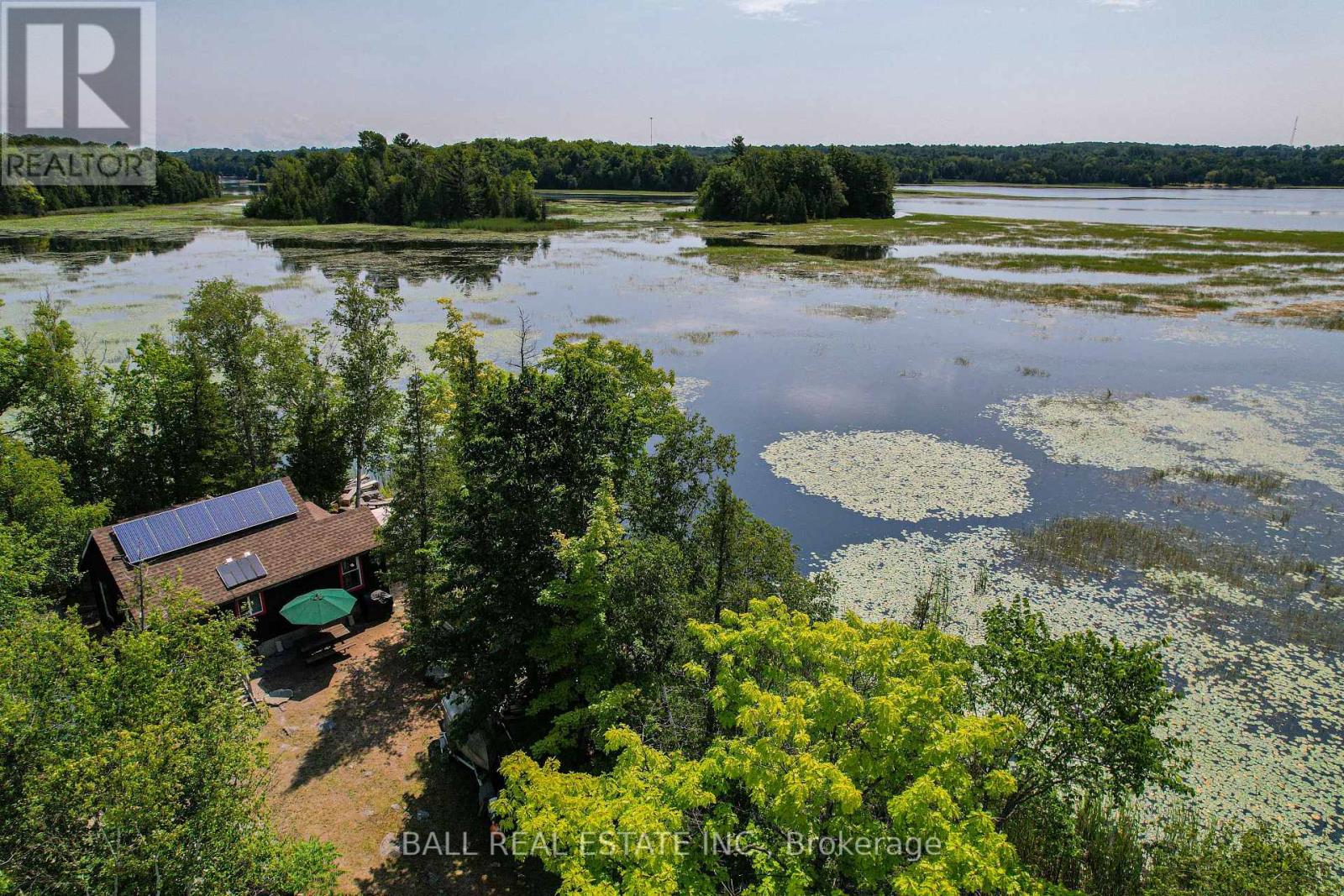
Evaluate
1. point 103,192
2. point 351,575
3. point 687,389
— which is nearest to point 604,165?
point 103,192

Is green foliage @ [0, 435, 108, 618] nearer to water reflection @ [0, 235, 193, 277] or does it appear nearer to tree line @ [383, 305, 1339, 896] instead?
tree line @ [383, 305, 1339, 896]

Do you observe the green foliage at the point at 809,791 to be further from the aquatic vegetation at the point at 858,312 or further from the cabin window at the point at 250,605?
the aquatic vegetation at the point at 858,312

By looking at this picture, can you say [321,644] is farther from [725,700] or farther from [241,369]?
[725,700]

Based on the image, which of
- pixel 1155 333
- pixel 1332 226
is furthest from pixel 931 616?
pixel 1332 226

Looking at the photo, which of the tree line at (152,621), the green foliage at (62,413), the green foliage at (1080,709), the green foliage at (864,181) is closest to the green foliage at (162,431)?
the tree line at (152,621)

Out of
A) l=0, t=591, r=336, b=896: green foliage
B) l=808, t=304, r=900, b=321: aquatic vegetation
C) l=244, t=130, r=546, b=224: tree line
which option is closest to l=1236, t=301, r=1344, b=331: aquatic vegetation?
l=808, t=304, r=900, b=321: aquatic vegetation

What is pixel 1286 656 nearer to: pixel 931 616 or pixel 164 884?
pixel 931 616
